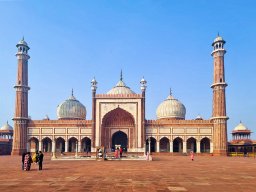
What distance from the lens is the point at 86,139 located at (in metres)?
41.8

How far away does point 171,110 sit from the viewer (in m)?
45.8

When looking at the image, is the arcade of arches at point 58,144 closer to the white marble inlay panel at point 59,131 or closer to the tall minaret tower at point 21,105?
the white marble inlay panel at point 59,131

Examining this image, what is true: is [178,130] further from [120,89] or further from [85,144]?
[85,144]

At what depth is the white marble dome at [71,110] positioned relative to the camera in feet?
151

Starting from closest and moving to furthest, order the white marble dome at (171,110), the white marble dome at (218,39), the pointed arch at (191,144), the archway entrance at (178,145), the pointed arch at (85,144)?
the white marble dome at (218,39), the pointed arch at (191,144), the archway entrance at (178,145), the pointed arch at (85,144), the white marble dome at (171,110)

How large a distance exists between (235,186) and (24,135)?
1411 inches

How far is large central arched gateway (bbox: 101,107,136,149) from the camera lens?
40.0 meters

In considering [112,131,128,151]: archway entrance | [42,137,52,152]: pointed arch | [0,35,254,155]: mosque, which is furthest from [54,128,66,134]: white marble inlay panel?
[112,131,128,151]: archway entrance

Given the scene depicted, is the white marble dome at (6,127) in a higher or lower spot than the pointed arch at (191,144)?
higher

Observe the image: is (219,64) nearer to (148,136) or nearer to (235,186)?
(148,136)

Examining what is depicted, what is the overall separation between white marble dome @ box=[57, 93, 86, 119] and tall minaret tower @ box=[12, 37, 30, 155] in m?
7.04

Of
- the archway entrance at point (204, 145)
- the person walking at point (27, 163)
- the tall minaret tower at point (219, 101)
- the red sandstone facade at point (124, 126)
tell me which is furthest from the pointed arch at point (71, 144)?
the person walking at point (27, 163)

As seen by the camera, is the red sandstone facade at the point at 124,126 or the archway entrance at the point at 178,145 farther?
the archway entrance at the point at 178,145

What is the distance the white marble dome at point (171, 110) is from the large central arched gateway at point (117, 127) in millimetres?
7842
